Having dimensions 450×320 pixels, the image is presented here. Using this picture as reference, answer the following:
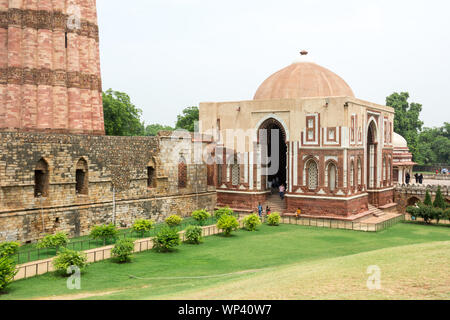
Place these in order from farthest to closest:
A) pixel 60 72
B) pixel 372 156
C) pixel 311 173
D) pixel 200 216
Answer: pixel 372 156 → pixel 311 173 → pixel 60 72 → pixel 200 216

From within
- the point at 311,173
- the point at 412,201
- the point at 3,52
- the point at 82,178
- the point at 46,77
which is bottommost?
the point at 412,201

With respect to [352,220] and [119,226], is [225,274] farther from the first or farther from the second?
[352,220]

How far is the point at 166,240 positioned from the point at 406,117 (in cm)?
4633

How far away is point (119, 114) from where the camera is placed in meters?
46.5

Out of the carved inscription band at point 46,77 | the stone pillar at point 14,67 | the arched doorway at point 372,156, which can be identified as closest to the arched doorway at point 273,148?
the arched doorway at point 372,156

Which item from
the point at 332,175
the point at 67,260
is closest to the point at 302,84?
the point at 332,175

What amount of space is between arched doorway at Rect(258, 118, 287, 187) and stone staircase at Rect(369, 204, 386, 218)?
21.7ft

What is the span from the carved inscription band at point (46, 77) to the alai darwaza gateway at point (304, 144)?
7.96m

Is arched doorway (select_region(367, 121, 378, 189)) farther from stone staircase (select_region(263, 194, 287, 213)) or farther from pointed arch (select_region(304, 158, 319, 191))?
stone staircase (select_region(263, 194, 287, 213))

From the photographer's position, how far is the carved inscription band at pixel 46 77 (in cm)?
2320

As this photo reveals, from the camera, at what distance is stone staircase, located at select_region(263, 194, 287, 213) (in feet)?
94.8

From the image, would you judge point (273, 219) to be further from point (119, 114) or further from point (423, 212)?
point (119, 114)
